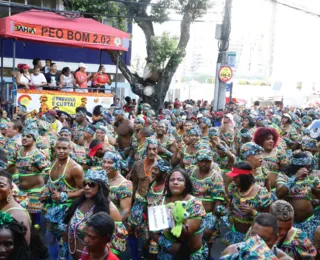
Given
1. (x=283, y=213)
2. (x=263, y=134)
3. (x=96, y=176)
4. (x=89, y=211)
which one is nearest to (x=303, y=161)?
(x=263, y=134)

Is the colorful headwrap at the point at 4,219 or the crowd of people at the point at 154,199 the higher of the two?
the colorful headwrap at the point at 4,219

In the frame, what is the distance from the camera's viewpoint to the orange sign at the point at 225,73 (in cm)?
1586

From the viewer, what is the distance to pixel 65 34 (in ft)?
44.7

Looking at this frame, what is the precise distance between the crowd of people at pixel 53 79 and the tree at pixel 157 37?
2717mm

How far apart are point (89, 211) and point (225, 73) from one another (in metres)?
12.4

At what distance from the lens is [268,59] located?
305 feet

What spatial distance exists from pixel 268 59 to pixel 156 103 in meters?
78.7

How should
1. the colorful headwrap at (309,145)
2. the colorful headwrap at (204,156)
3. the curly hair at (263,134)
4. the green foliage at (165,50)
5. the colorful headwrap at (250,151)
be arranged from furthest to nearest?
1. the green foliage at (165,50)
2. the colorful headwrap at (309,145)
3. the curly hair at (263,134)
4. the colorful headwrap at (250,151)
5. the colorful headwrap at (204,156)

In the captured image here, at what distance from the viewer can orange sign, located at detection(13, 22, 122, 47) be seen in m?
12.8

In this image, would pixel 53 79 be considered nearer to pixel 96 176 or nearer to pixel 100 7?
pixel 100 7

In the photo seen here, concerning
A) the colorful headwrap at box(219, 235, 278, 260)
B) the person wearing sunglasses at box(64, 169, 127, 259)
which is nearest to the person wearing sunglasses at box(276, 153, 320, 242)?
the person wearing sunglasses at box(64, 169, 127, 259)

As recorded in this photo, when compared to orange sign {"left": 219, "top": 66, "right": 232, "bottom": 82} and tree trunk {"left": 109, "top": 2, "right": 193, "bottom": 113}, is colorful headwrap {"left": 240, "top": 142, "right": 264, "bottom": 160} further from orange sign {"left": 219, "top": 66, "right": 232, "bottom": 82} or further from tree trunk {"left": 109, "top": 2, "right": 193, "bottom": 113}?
tree trunk {"left": 109, "top": 2, "right": 193, "bottom": 113}

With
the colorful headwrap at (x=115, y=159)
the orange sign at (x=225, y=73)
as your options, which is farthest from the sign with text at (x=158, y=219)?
the orange sign at (x=225, y=73)

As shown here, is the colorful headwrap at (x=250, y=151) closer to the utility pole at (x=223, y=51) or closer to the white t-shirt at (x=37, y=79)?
the white t-shirt at (x=37, y=79)
